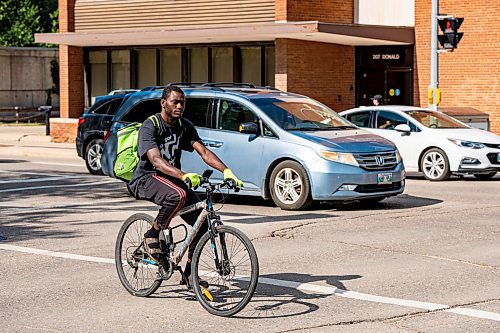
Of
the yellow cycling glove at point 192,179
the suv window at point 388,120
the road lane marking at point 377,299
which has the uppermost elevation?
the suv window at point 388,120

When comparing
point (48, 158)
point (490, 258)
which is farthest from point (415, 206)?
point (48, 158)

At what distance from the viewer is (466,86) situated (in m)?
30.8

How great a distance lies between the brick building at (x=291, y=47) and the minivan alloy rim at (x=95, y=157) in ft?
24.6

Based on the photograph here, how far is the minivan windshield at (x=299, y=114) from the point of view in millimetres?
15430

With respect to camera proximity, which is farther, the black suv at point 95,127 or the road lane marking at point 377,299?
the black suv at point 95,127

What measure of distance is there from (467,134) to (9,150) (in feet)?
45.6

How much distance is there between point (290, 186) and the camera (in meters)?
14.9

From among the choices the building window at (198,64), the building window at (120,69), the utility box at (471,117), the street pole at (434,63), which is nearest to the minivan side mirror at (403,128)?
the street pole at (434,63)

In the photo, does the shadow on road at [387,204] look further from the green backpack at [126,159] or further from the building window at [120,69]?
the building window at [120,69]

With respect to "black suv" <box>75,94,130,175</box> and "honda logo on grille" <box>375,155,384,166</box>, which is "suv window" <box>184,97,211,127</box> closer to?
"honda logo on grille" <box>375,155,384,166</box>

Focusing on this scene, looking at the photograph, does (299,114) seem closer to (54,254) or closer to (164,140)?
(54,254)

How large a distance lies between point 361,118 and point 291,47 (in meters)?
8.50

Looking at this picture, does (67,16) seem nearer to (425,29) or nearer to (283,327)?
(425,29)

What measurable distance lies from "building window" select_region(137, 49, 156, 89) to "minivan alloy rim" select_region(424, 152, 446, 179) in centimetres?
1584
